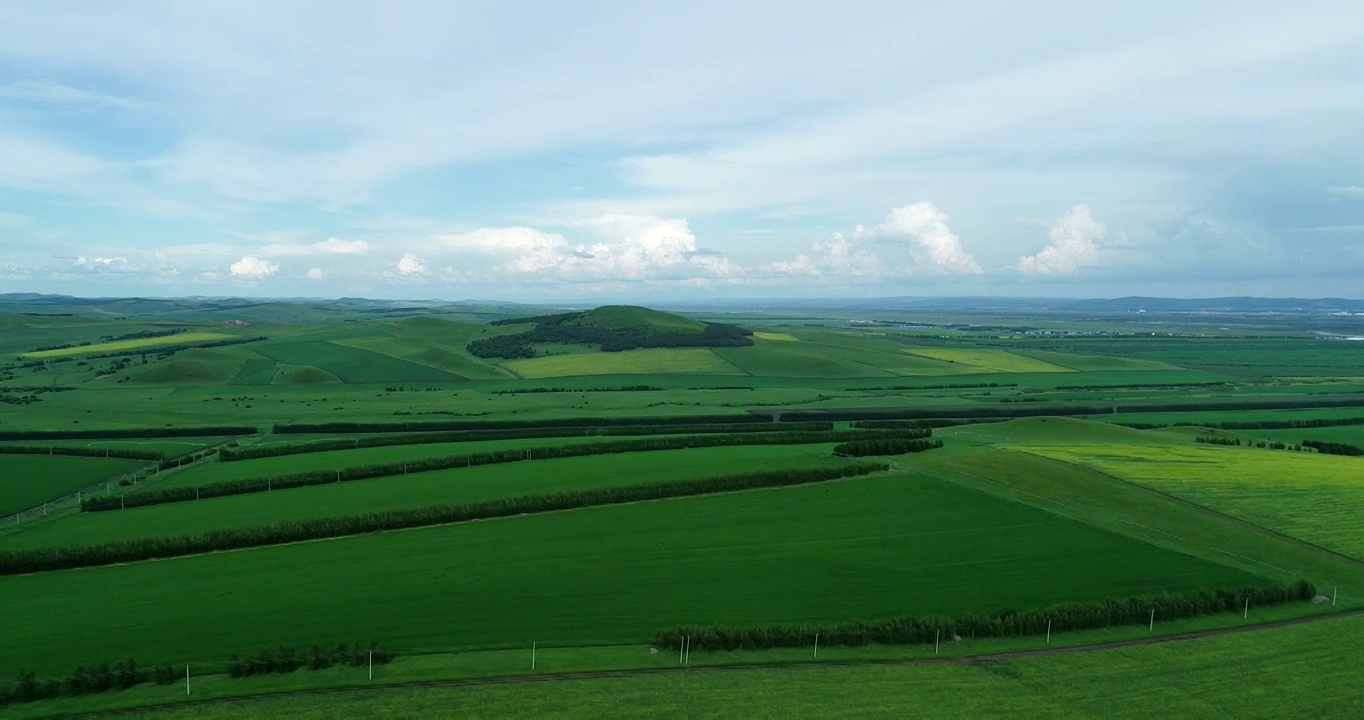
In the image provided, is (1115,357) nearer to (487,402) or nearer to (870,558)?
(487,402)

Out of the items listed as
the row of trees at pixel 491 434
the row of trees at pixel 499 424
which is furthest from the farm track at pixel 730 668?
the row of trees at pixel 499 424

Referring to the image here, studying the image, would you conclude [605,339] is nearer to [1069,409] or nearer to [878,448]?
[1069,409]

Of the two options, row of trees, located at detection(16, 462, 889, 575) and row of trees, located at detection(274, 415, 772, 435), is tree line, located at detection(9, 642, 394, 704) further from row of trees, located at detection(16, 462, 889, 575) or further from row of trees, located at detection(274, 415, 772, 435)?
row of trees, located at detection(274, 415, 772, 435)

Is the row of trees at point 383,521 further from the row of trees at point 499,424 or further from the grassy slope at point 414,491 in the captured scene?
the row of trees at point 499,424

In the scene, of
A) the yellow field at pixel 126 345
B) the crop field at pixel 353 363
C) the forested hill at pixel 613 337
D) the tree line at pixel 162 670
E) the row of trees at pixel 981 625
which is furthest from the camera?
the forested hill at pixel 613 337

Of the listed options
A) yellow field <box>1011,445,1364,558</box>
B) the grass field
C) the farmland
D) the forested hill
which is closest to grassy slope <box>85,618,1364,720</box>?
the farmland

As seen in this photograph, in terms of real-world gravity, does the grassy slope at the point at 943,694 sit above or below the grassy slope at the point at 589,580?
below

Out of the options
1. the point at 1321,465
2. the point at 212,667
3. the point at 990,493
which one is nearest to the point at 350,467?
the point at 212,667
